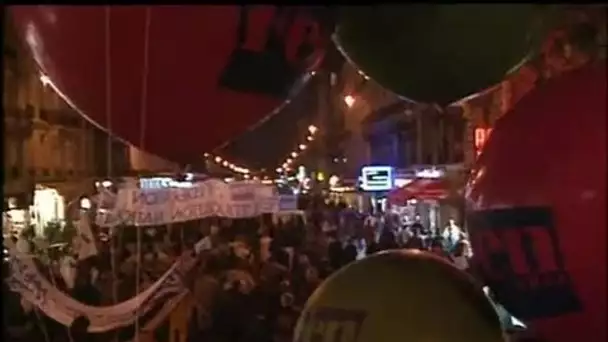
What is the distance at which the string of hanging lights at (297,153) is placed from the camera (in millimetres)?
979

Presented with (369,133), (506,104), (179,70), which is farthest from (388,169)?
(179,70)

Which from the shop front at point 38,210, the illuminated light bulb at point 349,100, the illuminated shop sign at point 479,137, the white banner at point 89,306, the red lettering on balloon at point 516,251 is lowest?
the white banner at point 89,306

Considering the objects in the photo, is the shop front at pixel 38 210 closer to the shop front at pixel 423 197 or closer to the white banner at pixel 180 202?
the white banner at pixel 180 202

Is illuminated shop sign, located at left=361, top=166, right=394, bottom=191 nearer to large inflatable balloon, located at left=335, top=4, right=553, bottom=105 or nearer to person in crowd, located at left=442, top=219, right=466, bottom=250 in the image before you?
person in crowd, located at left=442, top=219, right=466, bottom=250

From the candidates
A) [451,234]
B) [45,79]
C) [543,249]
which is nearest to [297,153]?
[451,234]

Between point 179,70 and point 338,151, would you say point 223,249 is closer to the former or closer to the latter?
point 338,151

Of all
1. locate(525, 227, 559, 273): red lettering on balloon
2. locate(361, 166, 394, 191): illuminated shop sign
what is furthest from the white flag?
locate(525, 227, 559, 273): red lettering on balloon

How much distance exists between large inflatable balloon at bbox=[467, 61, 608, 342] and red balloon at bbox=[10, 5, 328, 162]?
158 millimetres

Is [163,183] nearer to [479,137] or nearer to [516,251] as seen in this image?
[479,137]

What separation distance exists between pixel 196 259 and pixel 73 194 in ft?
0.53

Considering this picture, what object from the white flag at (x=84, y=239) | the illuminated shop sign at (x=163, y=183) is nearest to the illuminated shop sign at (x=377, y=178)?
the illuminated shop sign at (x=163, y=183)

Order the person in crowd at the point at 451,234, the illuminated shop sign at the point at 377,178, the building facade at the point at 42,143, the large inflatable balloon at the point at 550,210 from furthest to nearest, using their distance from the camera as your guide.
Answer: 1. the illuminated shop sign at the point at 377,178
2. the person in crowd at the point at 451,234
3. the building facade at the point at 42,143
4. the large inflatable balloon at the point at 550,210

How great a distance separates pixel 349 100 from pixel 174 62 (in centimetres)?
33

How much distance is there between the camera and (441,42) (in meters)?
0.70
